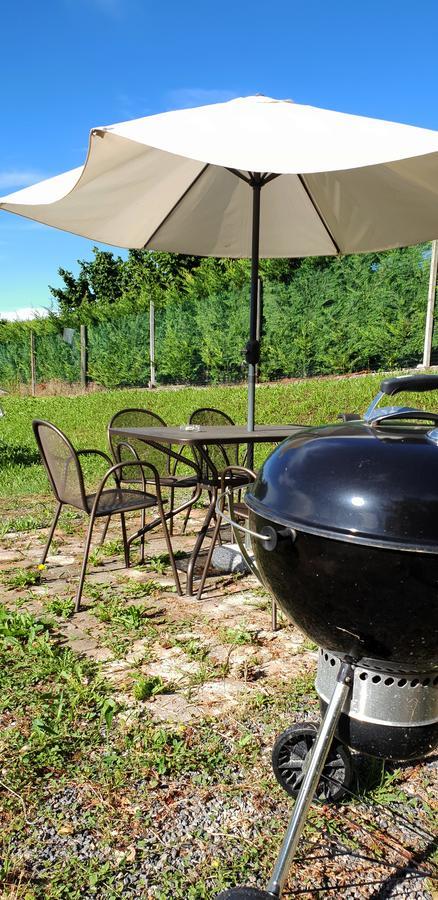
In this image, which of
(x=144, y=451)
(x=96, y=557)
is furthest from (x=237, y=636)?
(x=144, y=451)

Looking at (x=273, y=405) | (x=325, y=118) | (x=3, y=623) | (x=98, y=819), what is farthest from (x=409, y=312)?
(x=98, y=819)

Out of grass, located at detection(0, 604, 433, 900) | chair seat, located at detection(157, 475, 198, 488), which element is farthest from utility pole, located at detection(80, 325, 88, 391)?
grass, located at detection(0, 604, 433, 900)

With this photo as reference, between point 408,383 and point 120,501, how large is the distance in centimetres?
220

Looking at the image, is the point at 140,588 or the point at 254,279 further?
the point at 254,279

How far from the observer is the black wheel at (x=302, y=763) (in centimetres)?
177

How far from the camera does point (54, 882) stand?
1505mm

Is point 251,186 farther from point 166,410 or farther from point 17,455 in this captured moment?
point 166,410

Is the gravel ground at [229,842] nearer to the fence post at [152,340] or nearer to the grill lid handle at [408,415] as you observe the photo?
the grill lid handle at [408,415]

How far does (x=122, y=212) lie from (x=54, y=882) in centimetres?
393

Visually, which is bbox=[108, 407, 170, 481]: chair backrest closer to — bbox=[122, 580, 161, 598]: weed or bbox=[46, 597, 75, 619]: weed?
bbox=[122, 580, 161, 598]: weed

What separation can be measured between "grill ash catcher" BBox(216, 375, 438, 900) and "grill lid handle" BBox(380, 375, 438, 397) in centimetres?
9

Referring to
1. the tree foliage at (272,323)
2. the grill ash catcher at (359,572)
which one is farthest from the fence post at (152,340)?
the grill ash catcher at (359,572)

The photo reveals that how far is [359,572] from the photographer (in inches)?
49.6

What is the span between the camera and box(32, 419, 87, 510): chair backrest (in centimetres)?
318
